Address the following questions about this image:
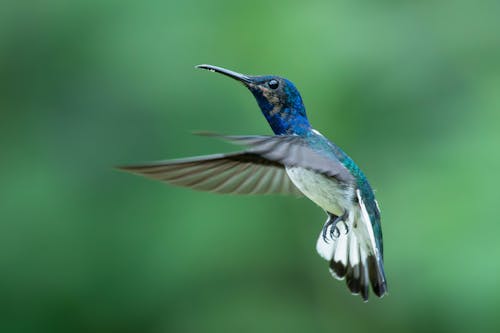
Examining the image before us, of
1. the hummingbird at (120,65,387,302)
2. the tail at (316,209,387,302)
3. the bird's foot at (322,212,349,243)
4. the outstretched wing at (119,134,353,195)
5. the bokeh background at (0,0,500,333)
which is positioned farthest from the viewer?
the bokeh background at (0,0,500,333)

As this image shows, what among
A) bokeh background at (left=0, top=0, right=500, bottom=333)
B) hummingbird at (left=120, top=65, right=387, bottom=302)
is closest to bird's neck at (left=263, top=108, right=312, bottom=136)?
hummingbird at (left=120, top=65, right=387, bottom=302)

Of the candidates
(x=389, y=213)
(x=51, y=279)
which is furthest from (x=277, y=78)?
(x=51, y=279)

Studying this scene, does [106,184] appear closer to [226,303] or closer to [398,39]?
[226,303]

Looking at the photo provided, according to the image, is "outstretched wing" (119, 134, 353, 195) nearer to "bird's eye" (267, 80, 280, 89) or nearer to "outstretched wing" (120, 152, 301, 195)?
"outstretched wing" (120, 152, 301, 195)

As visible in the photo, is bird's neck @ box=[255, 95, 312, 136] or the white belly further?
bird's neck @ box=[255, 95, 312, 136]

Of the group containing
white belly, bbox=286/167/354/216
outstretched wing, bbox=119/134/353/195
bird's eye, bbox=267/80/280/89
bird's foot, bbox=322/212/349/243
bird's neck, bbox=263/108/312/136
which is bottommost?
bird's foot, bbox=322/212/349/243

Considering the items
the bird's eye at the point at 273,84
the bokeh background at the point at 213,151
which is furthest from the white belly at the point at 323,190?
the bokeh background at the point at 213,151
